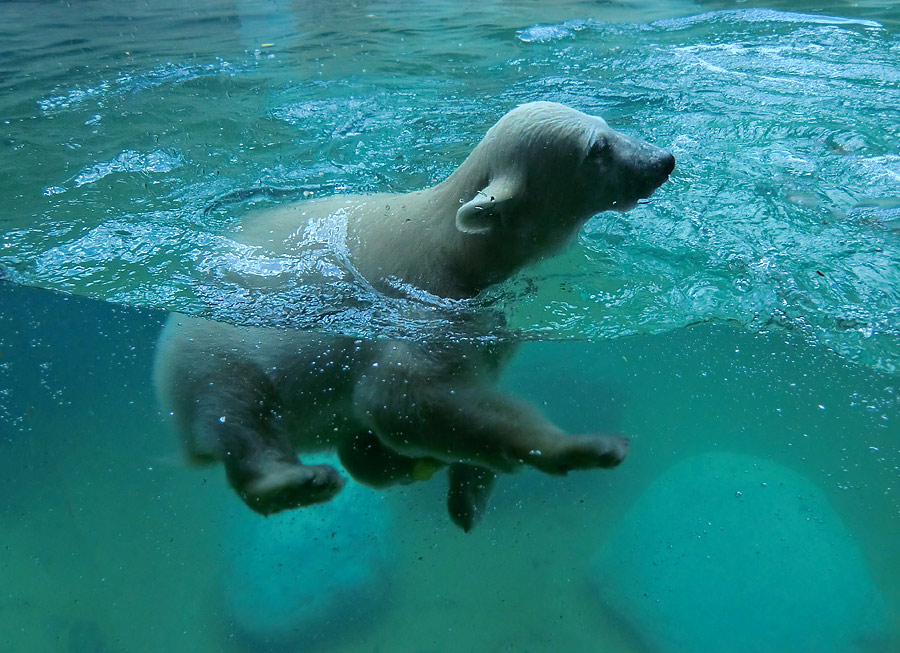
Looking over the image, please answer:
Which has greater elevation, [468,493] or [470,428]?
[470,428]

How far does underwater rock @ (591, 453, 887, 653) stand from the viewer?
6.17 ft

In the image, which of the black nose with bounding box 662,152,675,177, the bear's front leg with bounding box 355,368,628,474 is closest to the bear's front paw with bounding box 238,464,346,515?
the bear's front leg with bounding box 355,368,628,474

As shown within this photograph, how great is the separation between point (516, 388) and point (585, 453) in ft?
1.28

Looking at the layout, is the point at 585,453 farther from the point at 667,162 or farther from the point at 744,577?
the point at 667,162

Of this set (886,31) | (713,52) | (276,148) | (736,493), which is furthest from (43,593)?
(886,31)

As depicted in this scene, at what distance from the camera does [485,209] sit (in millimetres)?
2414

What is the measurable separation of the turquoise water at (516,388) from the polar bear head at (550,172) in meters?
0.26

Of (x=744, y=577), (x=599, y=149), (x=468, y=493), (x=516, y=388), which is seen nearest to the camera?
(x=744, y=577)

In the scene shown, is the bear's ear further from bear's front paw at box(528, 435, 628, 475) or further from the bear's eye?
bear's front paw at box(528, 435, 628, 475)

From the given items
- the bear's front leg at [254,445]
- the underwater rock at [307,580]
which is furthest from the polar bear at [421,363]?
the underwater rock at [307,580]

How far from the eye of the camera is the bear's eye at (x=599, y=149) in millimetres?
2494

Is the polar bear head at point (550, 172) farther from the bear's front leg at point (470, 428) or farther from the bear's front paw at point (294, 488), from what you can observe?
the bear's front paw at point (294, 488)

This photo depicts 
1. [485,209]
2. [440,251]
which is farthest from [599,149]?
[440,251]

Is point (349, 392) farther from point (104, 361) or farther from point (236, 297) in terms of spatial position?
point (104, 361)
